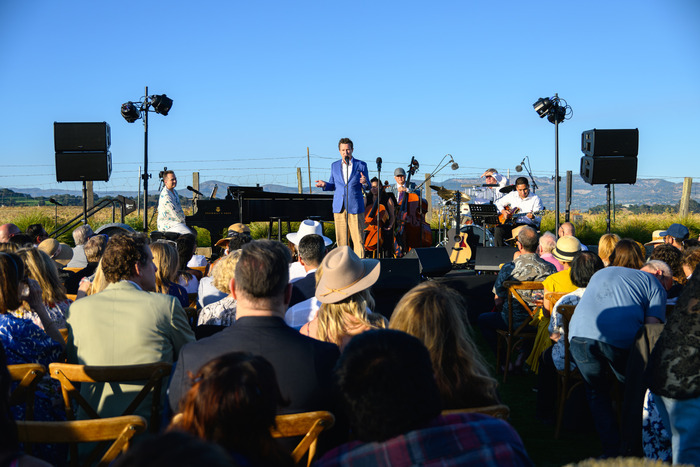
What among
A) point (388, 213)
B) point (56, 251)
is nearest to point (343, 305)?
point (56, 251)

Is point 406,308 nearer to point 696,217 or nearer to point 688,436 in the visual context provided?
point 688,436

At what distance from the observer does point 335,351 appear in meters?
2.16

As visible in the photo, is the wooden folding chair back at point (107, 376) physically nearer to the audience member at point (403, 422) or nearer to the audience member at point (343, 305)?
the audience member at point (343, 305)

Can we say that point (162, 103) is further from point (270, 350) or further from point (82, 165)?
point (270, 350)

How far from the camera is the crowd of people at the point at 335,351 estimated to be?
1.43m

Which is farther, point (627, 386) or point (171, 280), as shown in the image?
point (171, 280)

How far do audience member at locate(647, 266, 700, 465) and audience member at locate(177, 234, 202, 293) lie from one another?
3.36 m

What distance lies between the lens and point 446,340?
2.14 m

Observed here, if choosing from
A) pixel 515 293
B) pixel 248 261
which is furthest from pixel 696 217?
pixel 248 261

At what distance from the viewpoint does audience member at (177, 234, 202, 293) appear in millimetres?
4641

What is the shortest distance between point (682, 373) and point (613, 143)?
8.44 metres

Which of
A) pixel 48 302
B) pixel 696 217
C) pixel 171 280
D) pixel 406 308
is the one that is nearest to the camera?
pixel 406 308

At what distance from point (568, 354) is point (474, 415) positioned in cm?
258

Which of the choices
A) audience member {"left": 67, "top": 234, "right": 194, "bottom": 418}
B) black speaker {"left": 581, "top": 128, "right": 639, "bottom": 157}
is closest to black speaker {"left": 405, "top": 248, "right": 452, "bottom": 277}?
black speaker {"left": 581, "top": 128, "right": 639, "bottom": 157}
